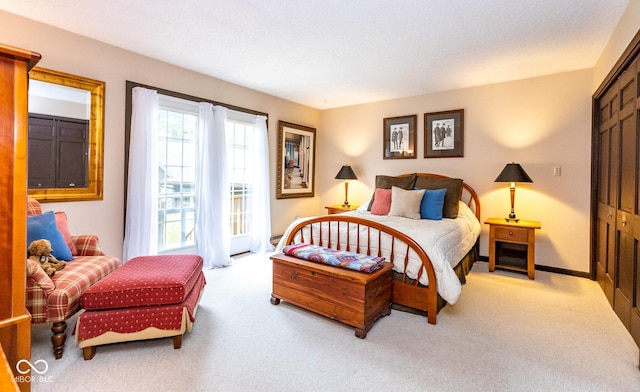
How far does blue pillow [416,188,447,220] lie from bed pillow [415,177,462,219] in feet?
0.40

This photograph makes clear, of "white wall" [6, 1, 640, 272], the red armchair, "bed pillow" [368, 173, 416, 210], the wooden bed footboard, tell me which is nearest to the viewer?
the red armchair

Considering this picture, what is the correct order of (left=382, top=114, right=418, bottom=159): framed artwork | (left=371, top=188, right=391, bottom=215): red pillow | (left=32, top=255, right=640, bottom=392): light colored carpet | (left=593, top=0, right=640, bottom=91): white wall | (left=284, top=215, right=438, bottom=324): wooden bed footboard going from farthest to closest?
(left=382, top=114, right=418, bottom=159): framed artwork < (left=371, top=188, right=391, bottom=215): red pillow < (left=284, top=215, right=438, bottom=324): wooden bed footboard < (left=593, top=0, right=640, bottom=91): white wall < (left=32, top=255, right=640, bottom=392): light colored carpet

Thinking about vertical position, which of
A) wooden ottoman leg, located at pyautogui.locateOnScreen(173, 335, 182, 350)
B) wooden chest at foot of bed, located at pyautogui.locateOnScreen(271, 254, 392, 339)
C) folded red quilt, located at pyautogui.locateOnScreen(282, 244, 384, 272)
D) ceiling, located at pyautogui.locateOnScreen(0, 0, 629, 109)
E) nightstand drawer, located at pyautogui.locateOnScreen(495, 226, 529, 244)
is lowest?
wooden ottoman leg, located at pyautogui.locateOnScreen(173, 335, 182, 350)

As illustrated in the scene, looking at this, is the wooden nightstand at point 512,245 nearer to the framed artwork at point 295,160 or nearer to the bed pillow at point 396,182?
the bed pillow at point 396,182

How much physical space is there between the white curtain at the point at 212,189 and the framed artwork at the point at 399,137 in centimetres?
256

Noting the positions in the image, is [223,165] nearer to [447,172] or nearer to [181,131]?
[181,131]

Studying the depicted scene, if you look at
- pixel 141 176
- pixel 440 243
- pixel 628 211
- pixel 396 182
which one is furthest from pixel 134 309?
pixel 628 211

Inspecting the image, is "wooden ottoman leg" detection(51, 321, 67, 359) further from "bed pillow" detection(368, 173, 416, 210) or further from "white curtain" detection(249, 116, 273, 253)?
"bed pillow" detection(368, 173, 416, 210)

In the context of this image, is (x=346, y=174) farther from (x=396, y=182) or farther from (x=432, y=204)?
(x=432, y=204)

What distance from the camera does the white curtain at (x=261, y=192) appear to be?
15.2 feet

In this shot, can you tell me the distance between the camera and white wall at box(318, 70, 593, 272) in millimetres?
3639

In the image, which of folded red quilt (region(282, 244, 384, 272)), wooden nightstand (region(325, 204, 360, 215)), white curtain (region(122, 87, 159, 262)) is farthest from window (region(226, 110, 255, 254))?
folded red quilt (region(282, 244, 384, 272))

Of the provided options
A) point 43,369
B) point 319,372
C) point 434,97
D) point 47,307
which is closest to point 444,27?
point 434,97

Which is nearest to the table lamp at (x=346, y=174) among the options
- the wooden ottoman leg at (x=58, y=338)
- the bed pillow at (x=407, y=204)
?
the bed pillow at (x=407, y=204)
